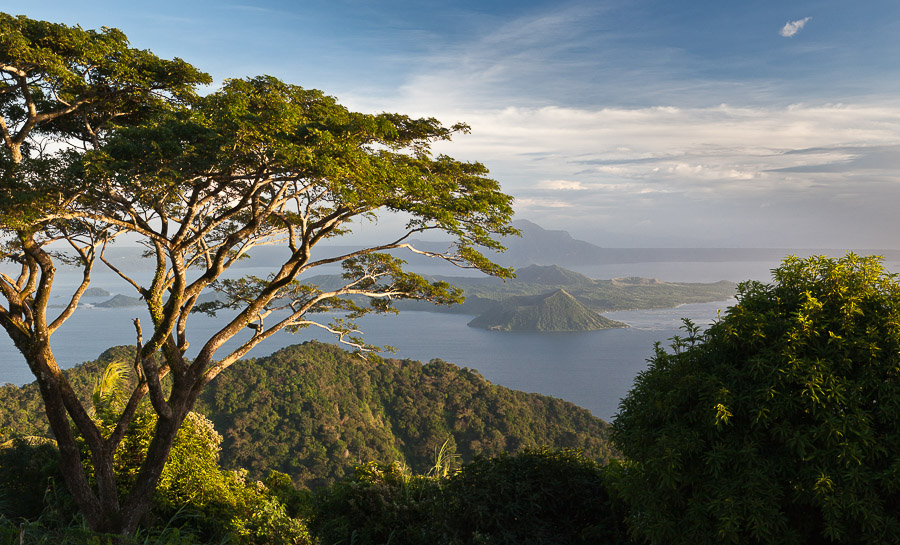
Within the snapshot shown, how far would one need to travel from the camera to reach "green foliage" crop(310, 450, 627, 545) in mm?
4613

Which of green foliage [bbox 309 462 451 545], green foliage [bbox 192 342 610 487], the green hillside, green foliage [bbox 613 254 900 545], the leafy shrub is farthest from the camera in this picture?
the green hillside

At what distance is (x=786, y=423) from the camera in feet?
10.7

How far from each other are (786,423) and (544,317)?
108133 mm

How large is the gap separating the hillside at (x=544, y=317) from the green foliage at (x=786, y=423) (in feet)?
337

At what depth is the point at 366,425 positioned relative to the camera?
106 ft

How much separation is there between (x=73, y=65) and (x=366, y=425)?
28831 mm

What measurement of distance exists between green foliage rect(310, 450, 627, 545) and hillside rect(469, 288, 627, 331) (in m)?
101

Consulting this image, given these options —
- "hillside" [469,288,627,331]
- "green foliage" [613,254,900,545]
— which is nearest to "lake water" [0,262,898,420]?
"hillside" [469,288,627,331]

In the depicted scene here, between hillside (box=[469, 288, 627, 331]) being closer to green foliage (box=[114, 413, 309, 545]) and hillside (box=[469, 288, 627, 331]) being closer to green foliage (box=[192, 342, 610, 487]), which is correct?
green foliage (box=[192, 342, 610, 487])

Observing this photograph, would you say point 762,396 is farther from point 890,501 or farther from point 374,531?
point 374,531

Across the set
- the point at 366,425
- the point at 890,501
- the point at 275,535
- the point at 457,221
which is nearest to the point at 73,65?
the point at 457,221

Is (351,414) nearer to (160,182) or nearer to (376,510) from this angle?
(376,510)

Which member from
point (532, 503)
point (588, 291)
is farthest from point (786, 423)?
point (588, 291)

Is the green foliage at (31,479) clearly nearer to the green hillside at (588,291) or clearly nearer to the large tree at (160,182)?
the large tree at (160,182)
